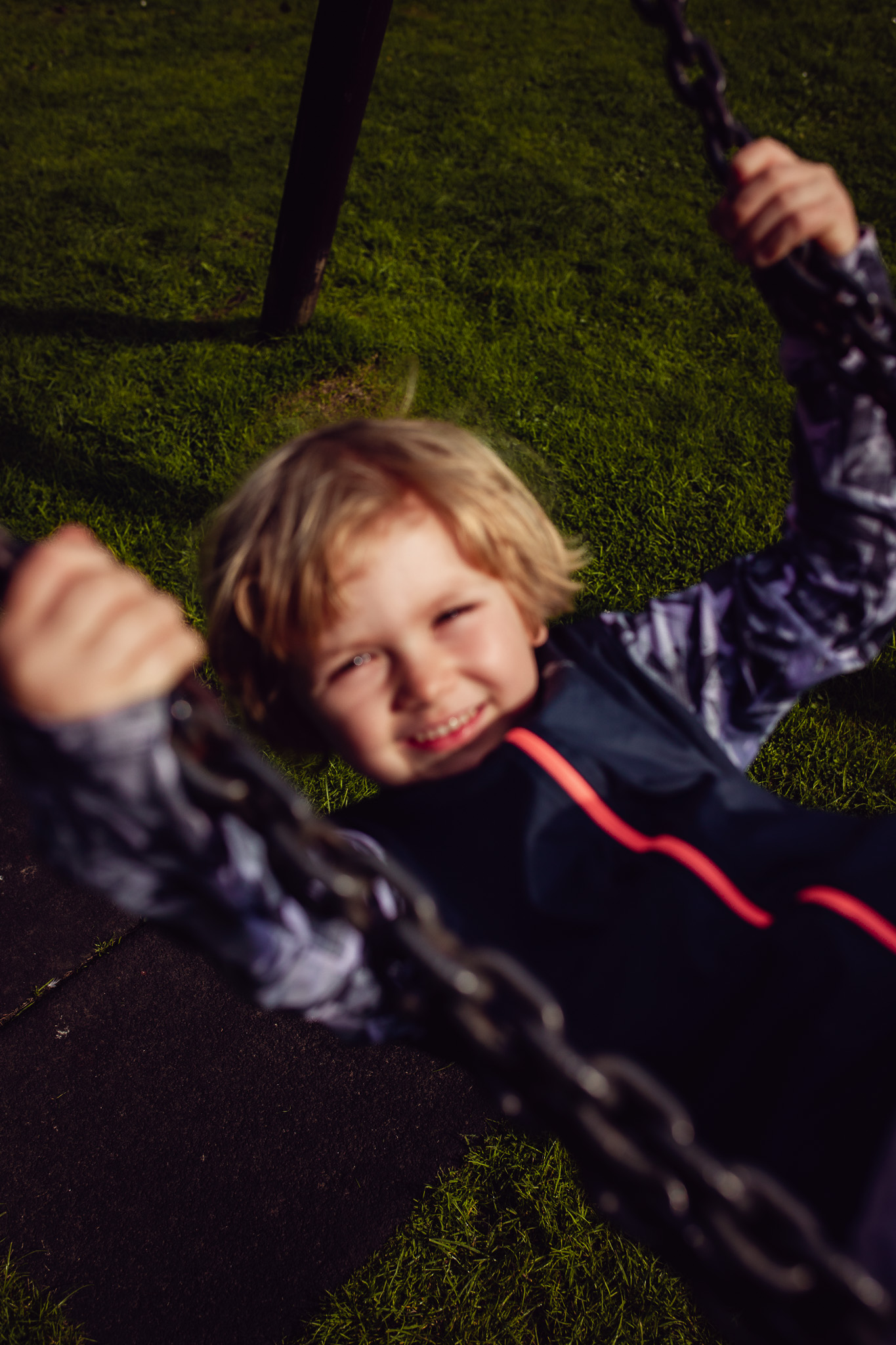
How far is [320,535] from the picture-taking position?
133cm

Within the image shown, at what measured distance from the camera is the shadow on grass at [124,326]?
12.8ft

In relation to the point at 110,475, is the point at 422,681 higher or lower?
higher

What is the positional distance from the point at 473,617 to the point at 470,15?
281 inches

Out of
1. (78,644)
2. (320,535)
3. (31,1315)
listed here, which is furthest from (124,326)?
(78,644)

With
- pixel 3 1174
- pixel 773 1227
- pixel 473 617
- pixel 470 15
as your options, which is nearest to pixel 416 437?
pixel 473 617

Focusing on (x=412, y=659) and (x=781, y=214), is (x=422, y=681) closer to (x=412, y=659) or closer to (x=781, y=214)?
(x=412, y=659)

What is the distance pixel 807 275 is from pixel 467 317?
3.23 metres

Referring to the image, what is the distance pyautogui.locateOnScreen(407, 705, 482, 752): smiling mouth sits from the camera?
1316mm

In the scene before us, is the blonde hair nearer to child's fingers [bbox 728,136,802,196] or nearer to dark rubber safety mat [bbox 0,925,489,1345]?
child's fingers [bbox 728,136,802,196]

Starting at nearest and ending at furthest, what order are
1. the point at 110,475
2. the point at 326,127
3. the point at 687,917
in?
the point at 687,917 → the point at 326,127 → the point at 110,475

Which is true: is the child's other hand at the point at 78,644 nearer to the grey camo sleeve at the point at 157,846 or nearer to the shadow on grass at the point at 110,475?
the grey camo sleeve at the point at 157,846

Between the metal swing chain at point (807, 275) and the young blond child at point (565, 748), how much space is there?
39 millimetres

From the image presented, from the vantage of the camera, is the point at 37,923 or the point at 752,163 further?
the point at 37,923

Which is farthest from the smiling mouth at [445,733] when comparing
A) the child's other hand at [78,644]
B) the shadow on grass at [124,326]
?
the shadow on grass at [124,326]
